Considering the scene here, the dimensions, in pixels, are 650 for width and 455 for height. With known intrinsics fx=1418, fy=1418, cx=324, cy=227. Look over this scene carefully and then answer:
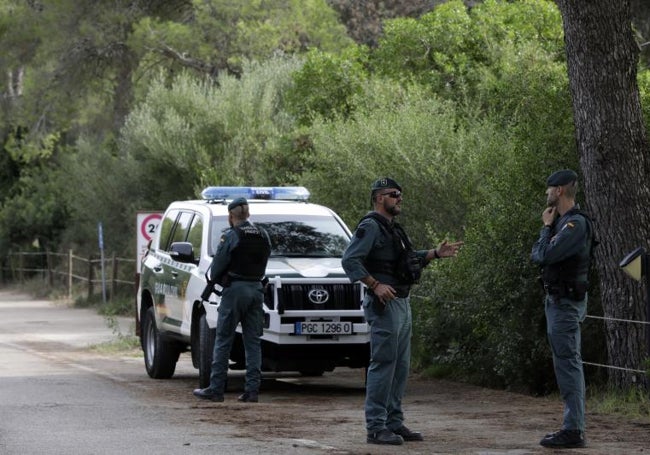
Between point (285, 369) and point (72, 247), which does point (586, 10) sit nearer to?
point (285, 369)

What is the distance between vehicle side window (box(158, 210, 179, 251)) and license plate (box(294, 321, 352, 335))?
3.35 m

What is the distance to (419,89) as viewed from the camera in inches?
901

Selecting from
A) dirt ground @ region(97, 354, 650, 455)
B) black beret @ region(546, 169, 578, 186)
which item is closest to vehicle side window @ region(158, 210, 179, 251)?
dirt ground @ region(97, 354, 650, 455)

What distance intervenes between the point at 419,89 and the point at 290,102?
5223 millimetres

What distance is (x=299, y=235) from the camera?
15.5 m

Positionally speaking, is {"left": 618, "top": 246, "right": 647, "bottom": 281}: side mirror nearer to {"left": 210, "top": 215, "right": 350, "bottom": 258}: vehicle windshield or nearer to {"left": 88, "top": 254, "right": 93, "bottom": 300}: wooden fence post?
{"left": 210, "top": 215, "right": 350, "bottom": 258}: vehicle windshield

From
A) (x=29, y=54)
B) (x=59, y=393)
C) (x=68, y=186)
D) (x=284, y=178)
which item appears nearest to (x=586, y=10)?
(x=59, y=393)

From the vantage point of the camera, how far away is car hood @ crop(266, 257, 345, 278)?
14.4 m

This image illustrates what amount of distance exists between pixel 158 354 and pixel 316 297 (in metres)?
3.12

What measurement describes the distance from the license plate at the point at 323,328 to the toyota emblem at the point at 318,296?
0.76ft

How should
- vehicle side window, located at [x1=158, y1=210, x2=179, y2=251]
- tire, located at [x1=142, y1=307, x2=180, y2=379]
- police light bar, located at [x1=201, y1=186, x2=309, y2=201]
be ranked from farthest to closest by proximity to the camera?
vehicle side window, located at [x1=158, y1=210, x2=179, y2=251]
tire, located at [x1=142, y1=307, x2=180, y2=379]
police light bar, located at [x1=201, y1=186, x2=309, y2=201]

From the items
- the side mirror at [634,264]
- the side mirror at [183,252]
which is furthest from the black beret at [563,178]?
the side mirror at [183,252]

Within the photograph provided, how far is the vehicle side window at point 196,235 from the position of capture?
15.5 metres

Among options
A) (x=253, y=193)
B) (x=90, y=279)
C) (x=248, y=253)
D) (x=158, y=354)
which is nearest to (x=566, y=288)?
(x=248, y=253)
